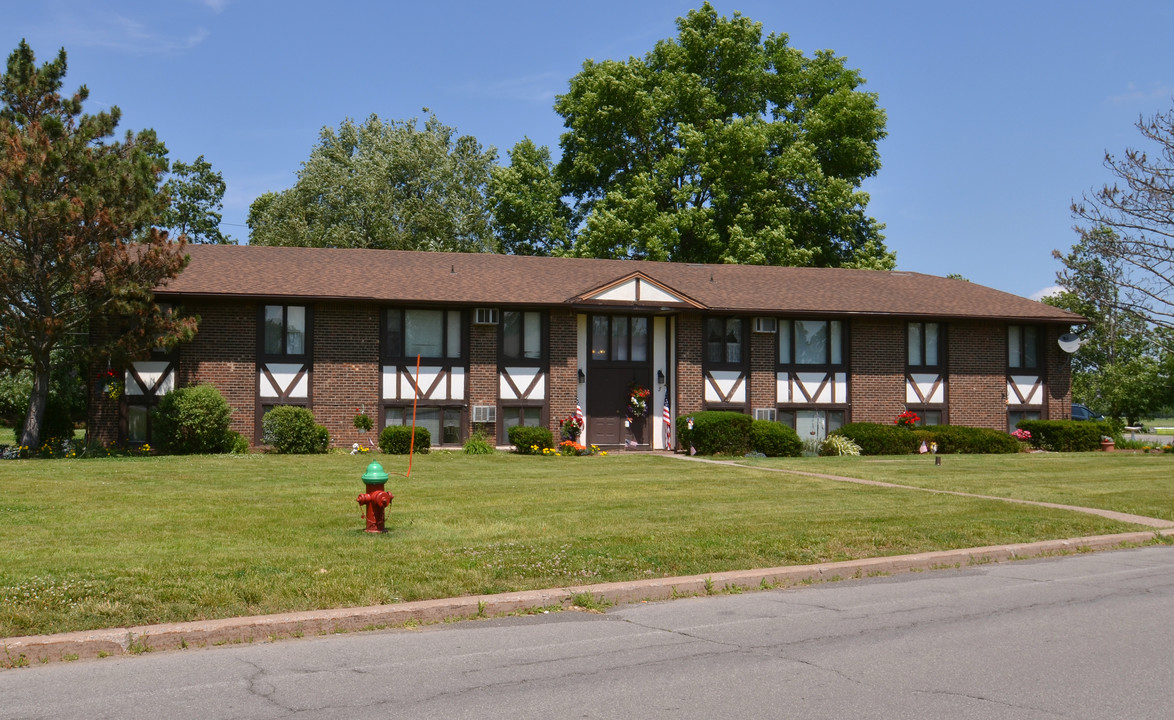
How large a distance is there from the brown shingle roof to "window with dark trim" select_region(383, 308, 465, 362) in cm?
63

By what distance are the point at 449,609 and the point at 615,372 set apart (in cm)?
2040

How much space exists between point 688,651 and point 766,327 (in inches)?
881

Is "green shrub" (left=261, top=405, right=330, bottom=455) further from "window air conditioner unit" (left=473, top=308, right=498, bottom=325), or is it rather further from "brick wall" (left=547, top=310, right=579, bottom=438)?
"brick wall" (left=547, top=310, right=579, bottom=438)

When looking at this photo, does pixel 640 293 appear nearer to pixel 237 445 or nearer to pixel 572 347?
pixel 572 347

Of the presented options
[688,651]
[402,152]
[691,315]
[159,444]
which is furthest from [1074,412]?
[688,651]

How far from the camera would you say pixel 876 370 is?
29.8m

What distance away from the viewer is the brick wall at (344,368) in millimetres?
26141

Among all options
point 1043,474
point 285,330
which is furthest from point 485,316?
point 1043,474

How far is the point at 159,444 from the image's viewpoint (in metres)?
24.3

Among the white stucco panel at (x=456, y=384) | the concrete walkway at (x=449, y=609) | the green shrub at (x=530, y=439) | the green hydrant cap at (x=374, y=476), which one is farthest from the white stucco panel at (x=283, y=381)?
the concrete walkway at (x=449, y=609)

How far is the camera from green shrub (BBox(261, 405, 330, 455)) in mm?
24438

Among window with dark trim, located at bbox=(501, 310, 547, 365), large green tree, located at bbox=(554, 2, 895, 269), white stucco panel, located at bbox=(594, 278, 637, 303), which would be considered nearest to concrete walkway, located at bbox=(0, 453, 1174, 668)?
white stucco panel, located at bbox=(594, 278, 637, 303)

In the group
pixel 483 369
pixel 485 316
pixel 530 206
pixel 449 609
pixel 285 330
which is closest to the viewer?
pixel 449 609

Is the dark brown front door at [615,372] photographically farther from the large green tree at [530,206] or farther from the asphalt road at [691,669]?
the asphalt road at [691,669]
